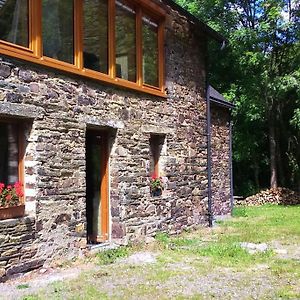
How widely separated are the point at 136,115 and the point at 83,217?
2.41 m

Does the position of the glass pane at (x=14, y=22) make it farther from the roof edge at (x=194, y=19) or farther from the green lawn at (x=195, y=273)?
the roof edge at (x=194, y=19)

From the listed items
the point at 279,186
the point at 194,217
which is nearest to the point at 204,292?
the point at 194,217

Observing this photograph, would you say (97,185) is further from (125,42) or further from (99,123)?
(125,42)

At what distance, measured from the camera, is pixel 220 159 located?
1411 cm

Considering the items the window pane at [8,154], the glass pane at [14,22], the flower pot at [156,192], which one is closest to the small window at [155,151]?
the flower pot at [156,192]

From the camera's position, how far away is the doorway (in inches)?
340

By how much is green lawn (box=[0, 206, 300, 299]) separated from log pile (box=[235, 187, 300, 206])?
8.08m

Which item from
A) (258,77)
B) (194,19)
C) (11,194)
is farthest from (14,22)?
(258,77)

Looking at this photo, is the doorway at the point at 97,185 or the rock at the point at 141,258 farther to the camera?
the doorway at the point at 97,185

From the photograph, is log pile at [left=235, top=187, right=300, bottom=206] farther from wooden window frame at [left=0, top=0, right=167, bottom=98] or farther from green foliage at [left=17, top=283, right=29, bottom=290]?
green foliage at [left=17, top=283, right=29, bottom=290]

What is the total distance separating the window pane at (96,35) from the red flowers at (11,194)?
246 centimetres

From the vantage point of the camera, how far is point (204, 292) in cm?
568

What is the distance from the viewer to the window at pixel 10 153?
6.58 m

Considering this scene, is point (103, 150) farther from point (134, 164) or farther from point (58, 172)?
point (58, 172)
